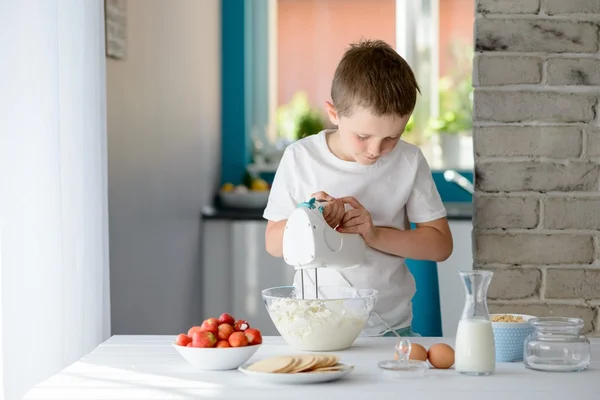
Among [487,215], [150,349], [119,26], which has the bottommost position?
[150,349]

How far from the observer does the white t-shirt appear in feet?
6.43

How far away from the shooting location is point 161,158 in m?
3.24

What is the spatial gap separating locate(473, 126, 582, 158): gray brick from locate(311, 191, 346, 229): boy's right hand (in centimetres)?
54

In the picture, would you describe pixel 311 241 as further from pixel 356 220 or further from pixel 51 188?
pixel 51 188

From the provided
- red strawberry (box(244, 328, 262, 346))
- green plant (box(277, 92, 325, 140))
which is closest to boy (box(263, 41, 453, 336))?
red strawberry (box(244, 328, 262, 346))

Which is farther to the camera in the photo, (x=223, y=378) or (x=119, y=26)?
(x=119, y=26)

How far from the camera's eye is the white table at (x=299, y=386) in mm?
1330

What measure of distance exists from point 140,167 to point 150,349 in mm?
1335

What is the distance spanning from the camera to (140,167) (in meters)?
2.95

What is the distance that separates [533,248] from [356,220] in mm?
571

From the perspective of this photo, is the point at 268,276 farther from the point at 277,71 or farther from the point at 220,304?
the point at 277,71

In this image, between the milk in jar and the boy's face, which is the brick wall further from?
the milk in jar

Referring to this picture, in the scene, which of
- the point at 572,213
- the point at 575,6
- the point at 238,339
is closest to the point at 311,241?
the point at 238,339

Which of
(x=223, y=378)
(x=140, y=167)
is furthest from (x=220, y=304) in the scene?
(x=223, y=378)
